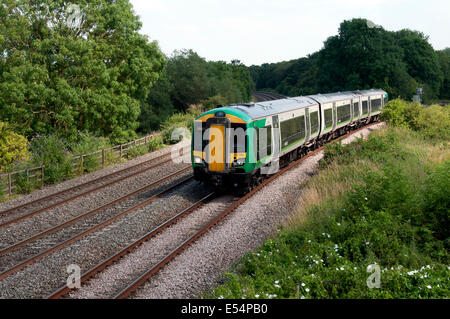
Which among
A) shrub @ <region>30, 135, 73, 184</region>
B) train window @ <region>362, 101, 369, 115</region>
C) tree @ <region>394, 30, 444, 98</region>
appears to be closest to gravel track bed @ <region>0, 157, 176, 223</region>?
shrub @ <region>30, 135, 73, 184</region>

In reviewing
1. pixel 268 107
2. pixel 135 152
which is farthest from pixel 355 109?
pixel 135 152

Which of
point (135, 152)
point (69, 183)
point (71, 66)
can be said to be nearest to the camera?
point (69, 183)

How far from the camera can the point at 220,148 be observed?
13.4 meters

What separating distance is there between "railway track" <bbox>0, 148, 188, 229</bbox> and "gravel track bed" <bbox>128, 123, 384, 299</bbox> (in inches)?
249

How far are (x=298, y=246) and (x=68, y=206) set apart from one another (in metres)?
8.88

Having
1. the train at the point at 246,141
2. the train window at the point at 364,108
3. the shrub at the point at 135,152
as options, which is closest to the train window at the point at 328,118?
the train at the point at 246,141

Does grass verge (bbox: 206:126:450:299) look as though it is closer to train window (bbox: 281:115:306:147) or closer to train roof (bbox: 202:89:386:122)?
train roof (bbox: 202:89:386:122)

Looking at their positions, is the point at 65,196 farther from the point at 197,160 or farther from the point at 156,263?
the point at 156,263

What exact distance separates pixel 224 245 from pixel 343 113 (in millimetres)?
17557

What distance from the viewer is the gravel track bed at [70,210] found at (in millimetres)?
11500

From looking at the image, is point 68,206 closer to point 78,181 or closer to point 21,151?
point 78,181

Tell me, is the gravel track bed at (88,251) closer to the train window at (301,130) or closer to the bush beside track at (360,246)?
the bush beside track at (360,246)

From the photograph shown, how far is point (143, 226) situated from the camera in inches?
455
